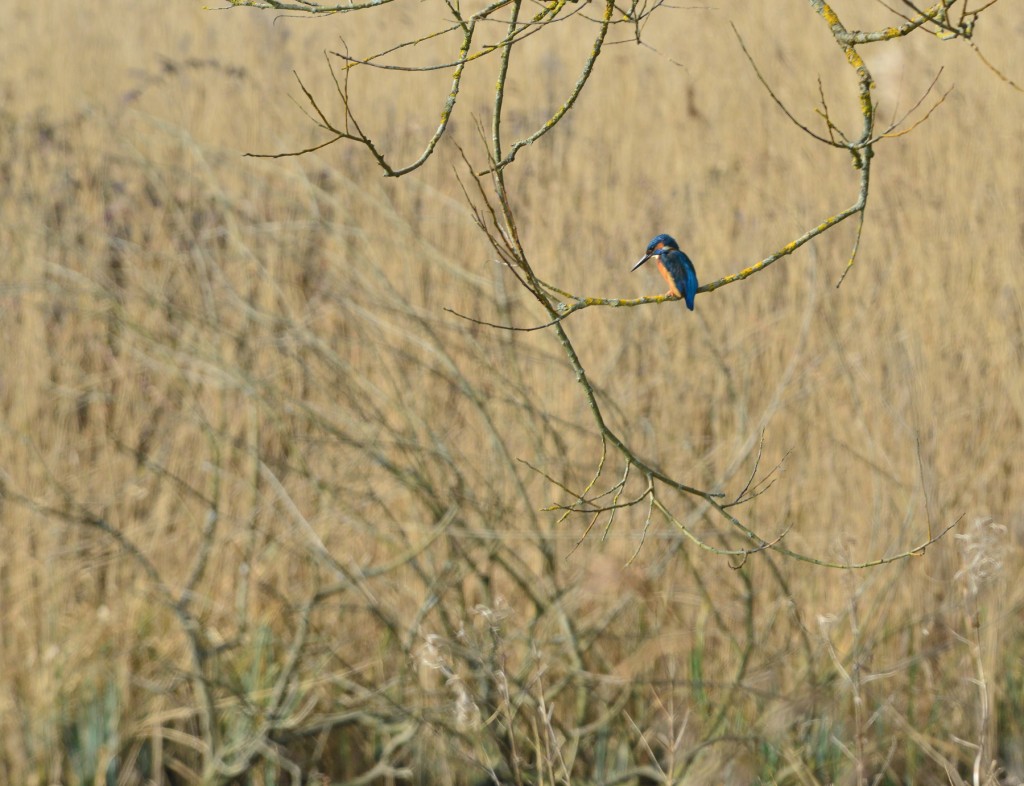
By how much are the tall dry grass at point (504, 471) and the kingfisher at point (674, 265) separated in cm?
91

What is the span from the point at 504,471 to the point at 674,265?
1.67m

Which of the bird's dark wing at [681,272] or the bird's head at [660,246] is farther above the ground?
the bird's head at [660,246]

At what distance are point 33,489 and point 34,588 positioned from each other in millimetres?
307

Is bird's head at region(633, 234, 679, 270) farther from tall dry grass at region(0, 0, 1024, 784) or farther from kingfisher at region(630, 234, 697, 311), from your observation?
tall dry grass at region(0, 0, 1024, 784)

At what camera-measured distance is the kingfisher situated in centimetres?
123

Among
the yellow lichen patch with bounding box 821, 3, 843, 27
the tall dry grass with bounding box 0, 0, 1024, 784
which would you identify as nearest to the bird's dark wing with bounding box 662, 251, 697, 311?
the yellow lichen patch with bounding box 821, 3, 843, 27

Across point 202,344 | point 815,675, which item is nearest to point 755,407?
point 815,675

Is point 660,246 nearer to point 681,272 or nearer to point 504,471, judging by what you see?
point 681,272

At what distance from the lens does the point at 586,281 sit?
3.34 meters

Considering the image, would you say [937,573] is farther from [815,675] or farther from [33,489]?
[33,489]

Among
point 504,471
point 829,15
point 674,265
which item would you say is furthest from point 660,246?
point 504,471

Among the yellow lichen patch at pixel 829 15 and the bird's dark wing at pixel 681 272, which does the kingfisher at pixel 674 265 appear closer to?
the bird's dark wing at pixel 681 272

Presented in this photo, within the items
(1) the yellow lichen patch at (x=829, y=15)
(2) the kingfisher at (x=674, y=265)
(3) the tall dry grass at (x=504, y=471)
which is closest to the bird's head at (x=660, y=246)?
(2) the kingfisher at (x=674, y=265)

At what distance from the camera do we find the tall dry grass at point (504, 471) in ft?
8.80
